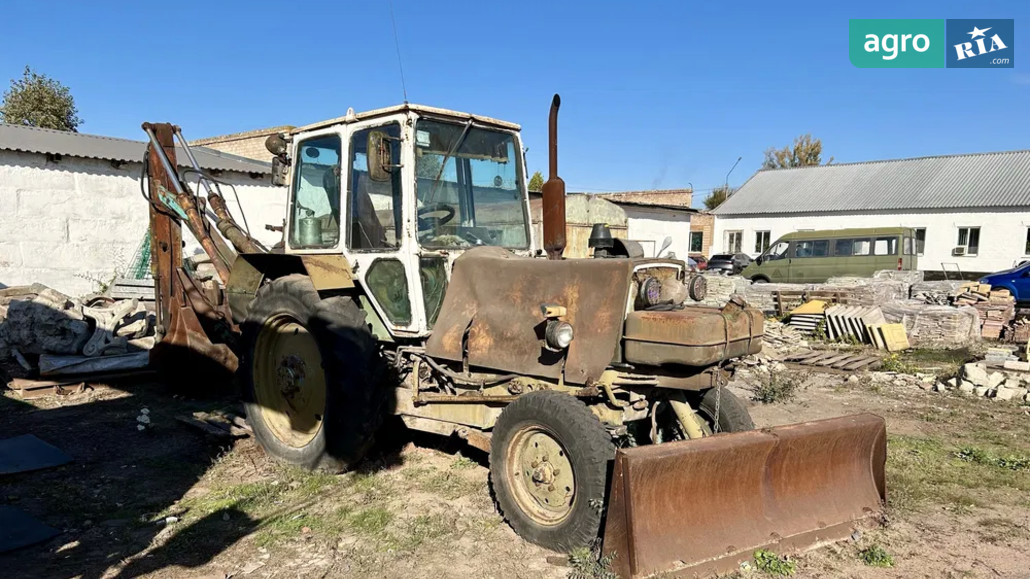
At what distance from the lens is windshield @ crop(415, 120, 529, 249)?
4.49m

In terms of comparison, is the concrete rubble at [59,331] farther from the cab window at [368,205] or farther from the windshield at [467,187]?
the windshield at [467,187]

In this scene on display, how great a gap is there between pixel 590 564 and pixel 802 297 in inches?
480

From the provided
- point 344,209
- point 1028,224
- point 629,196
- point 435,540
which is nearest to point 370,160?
point 344,209

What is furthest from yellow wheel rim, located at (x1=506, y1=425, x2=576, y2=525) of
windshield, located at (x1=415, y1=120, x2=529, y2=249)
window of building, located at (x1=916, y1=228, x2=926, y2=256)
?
window of building, located at (x1=916, y1=228, x2=926, y2=256)

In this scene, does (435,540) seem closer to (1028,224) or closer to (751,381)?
(751,381)

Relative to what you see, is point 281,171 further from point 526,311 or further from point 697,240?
point 697,240

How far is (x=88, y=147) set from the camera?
1155 centimetres

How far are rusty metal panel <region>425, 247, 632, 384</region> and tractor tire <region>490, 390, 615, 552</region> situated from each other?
0.28 m

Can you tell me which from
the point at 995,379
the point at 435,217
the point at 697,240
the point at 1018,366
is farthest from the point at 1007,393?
the point at 697,240

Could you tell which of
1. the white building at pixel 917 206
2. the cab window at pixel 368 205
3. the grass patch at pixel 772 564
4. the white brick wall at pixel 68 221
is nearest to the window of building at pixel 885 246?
the white building at pixel 917 206

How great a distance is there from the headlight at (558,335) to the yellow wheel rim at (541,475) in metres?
0.46

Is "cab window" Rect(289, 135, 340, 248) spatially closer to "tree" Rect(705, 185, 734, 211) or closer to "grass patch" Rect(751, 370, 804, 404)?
"grass patch" Rect(751, 370, 804, 404)

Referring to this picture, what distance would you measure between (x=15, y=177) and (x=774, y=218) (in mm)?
27615

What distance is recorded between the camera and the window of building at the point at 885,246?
58.9 ft
